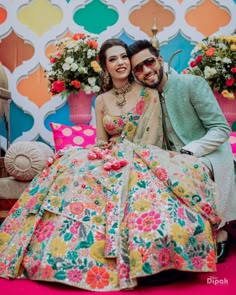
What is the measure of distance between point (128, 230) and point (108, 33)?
9.69 ft

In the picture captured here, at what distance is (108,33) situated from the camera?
175 inches

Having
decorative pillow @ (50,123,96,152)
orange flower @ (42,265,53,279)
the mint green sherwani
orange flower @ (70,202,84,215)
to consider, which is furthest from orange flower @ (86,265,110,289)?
decorative pillow @ (50,123,96,152)

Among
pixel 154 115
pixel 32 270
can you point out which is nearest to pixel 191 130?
pixel 154 115

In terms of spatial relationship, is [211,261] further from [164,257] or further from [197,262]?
[164,257]

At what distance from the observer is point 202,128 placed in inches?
98.8

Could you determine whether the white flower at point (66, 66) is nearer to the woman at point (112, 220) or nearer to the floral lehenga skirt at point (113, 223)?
the woman at point (112, 220)

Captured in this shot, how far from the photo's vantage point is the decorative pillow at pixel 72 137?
11.2ft

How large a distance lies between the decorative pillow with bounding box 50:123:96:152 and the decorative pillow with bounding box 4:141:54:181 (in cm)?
31

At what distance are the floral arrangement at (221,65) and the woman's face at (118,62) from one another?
1284 millimetres

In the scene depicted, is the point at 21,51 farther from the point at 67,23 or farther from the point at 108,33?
the point at 108,33

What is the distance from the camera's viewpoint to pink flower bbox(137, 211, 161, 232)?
186cm

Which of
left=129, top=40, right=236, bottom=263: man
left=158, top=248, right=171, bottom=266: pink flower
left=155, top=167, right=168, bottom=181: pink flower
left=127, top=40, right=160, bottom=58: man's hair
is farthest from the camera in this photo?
left=127, top=40, right=160, bottom=58: man's hair

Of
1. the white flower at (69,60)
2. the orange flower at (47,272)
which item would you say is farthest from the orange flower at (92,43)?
the orange flower at (47,272)

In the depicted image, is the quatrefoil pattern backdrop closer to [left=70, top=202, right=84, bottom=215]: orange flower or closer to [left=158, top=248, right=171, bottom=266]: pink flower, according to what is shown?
[left=70, top=202, right=84, bottom=215]: orange flower
